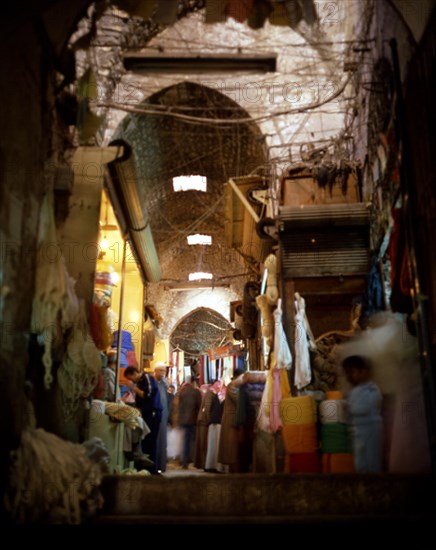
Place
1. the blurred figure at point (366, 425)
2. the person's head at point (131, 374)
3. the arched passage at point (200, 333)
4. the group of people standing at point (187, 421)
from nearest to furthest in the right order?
1. the blurred figure at point (366, 425)
2. the person's head at point (131, 374)
3. the group of people standing at point (187, 421)
4. the arched passage at point (200, 333)

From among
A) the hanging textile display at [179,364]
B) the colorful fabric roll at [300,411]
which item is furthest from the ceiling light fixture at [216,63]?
the hanging textile display at [179,364]

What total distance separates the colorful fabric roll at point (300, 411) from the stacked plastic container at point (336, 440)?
19cm

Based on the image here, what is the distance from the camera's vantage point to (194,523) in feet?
12.4

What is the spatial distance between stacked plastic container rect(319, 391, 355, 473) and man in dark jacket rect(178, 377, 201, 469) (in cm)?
788

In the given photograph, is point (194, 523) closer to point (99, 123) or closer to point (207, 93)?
point (99, 123)

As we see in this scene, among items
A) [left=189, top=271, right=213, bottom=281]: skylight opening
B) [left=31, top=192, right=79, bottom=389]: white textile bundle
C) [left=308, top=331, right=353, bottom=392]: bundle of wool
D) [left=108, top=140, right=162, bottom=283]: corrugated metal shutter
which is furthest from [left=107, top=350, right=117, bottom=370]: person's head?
[left=189, top=271, right=213, bottom=281]: skylight opening

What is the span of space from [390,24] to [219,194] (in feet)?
50.7

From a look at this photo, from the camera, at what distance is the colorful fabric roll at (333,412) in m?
Result: 6.42

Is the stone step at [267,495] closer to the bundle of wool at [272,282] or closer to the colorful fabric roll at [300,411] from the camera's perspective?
the colorful fabric roll at [300,411]

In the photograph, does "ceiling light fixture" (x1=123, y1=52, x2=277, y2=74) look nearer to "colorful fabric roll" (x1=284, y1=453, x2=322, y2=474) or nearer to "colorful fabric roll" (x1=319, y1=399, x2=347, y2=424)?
"colorful fabric roll" (x1=319, y1=399, x2=347, y2=424)

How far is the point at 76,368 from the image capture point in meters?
4.96

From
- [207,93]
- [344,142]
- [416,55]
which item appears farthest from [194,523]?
[207,93]

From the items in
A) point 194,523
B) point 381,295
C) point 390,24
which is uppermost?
point 390,24

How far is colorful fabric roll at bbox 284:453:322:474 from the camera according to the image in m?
6.58
